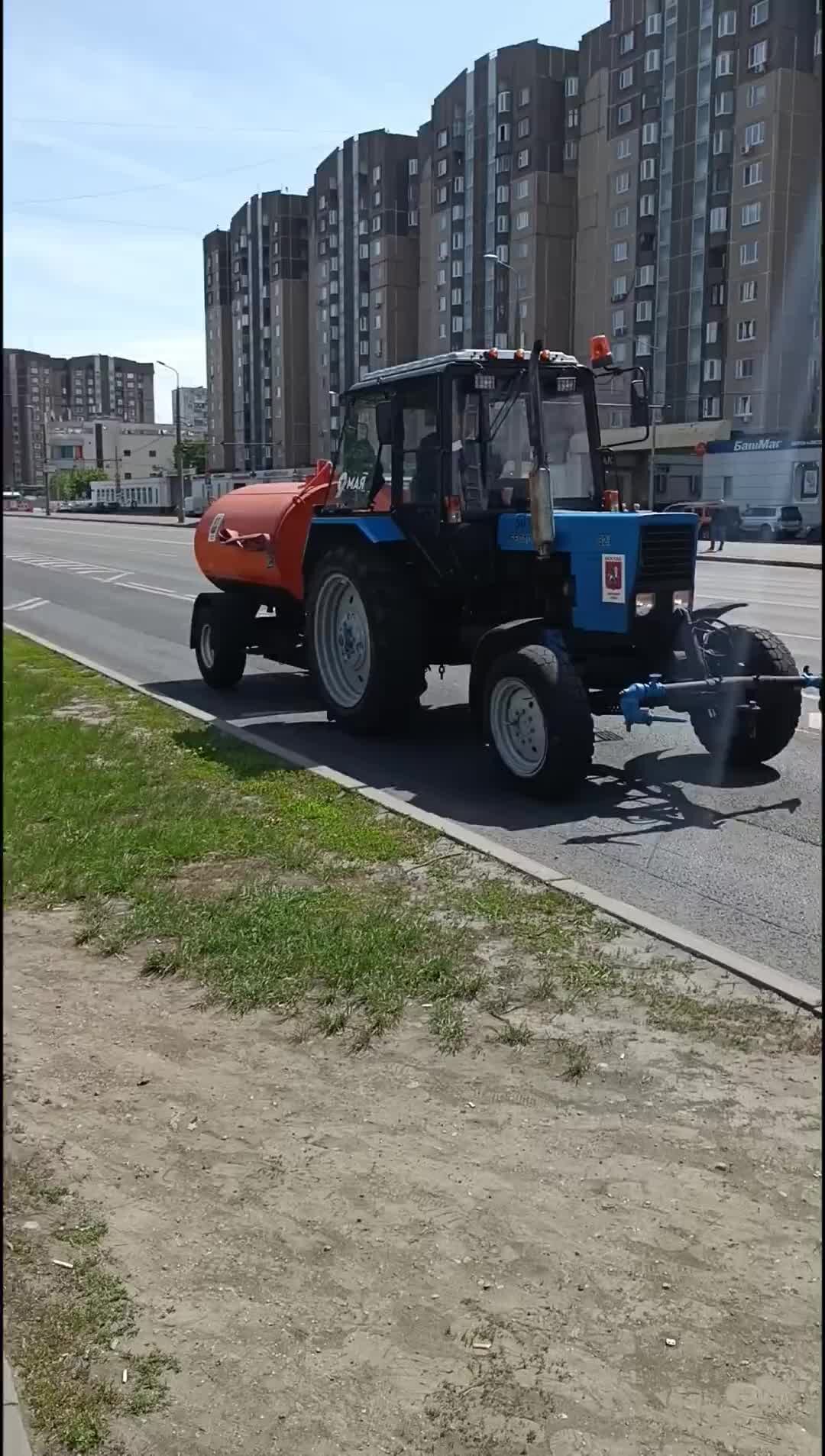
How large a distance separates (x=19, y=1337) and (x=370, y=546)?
7278mm

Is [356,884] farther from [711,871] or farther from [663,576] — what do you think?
[663,576]

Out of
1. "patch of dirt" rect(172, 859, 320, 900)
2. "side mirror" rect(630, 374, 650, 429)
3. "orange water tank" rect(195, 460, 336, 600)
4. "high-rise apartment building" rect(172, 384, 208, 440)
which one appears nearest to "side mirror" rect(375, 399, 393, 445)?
"orange water tank" rect(195, 460, 336, 600)

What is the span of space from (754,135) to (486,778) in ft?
180

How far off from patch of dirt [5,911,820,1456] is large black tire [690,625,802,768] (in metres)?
4.20

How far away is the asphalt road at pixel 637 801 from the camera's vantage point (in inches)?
229

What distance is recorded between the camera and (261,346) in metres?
103

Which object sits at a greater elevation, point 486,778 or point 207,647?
point 207,647

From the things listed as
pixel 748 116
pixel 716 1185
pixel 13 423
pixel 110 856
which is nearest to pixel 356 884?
pixel 110 856

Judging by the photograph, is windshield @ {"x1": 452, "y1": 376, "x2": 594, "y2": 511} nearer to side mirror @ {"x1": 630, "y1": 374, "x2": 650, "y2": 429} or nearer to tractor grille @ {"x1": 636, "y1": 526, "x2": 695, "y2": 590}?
side mirror @ {"x1": 630, "y1": 374, "x2": 650, "y2": 429}

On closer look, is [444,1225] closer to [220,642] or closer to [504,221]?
[220,642]

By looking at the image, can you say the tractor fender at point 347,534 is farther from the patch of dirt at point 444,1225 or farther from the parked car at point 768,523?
the parked car at point 768,523

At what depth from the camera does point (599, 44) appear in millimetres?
57219

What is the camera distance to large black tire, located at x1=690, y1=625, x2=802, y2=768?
328 inches

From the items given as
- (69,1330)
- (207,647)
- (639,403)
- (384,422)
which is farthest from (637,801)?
(207,647)
